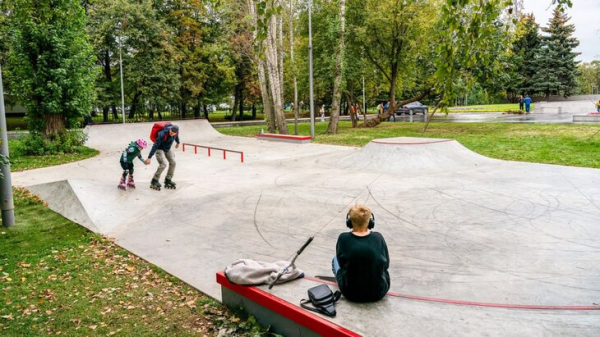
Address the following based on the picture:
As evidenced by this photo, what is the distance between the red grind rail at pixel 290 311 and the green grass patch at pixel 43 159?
1435 cm

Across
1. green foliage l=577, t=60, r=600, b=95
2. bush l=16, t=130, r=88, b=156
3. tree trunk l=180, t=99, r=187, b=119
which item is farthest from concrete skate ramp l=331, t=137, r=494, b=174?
green foliage l=577, t=60, r=600, b=95

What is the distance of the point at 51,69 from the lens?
688 inches

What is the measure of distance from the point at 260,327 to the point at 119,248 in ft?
13.4

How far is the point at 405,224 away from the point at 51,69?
16.0 m

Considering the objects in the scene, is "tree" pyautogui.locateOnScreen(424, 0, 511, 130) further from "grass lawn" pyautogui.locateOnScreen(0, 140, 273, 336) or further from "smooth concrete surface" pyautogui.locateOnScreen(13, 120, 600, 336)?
"grass lawn" pyautogui.locateOnScreen(0, 140, 273, 336)

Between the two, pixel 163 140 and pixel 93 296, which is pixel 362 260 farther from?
pixel 163 140

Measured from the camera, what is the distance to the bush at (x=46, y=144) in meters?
18.7

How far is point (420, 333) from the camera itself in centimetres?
379

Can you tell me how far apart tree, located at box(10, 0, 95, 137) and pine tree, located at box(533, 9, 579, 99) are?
56.0 m

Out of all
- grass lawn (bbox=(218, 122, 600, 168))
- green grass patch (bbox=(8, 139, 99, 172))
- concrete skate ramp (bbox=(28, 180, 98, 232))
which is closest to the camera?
concrete skate ramp (bbox=(28, 180, 98, 232))

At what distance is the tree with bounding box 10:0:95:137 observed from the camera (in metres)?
17.2

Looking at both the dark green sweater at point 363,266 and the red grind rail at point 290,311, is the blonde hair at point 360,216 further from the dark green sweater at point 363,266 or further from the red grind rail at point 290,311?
the red grind rail at point 290,311

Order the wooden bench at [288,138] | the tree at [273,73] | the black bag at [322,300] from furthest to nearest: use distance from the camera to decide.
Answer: the tree at [273,73] < the wooden bench at [288,138] < the black bag at [322,300]

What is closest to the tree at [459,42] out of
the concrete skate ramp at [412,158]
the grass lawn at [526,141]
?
the concrete skate ramp at [412,158]
